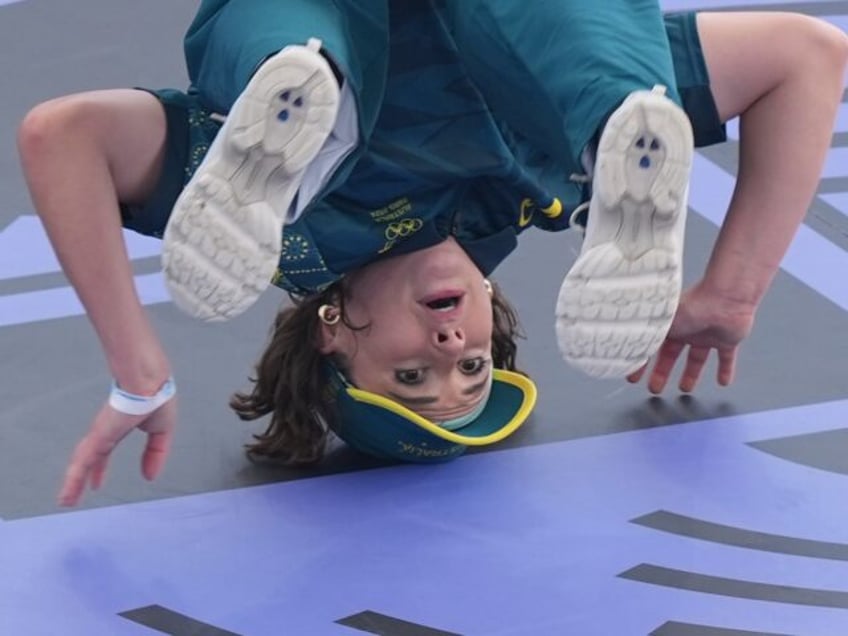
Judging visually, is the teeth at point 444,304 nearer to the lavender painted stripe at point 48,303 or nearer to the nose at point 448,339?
the nose at point 448,339

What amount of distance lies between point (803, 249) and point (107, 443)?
4.75 ft

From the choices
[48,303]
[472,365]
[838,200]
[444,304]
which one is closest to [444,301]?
[444,304]

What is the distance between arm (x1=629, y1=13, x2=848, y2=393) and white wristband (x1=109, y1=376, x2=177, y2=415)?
0.74m

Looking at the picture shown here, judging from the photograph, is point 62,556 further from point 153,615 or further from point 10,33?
Result: point 10,33

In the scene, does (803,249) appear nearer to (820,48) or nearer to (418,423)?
(820,48)

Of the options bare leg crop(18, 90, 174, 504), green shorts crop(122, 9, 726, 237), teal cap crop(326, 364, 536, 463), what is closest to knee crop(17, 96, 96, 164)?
bare leg crop(18, 90, 174, 504)

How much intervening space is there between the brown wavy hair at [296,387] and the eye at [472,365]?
15 centimetres

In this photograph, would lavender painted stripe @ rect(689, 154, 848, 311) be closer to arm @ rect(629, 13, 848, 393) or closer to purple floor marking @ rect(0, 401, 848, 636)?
purple floor marking @ rect(0, 401, 848, 636)

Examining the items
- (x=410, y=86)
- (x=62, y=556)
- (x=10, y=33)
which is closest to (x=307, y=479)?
(x=62, y=556)

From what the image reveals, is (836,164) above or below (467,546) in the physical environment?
above

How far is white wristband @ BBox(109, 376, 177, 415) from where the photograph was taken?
2.28 meters

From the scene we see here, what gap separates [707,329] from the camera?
8.55 ft

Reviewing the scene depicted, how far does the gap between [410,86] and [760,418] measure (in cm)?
73

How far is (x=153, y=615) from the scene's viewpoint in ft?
7.64
